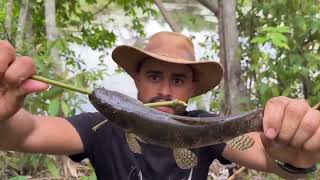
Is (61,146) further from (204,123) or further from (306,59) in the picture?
(306,59)

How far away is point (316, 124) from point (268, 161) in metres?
0.63

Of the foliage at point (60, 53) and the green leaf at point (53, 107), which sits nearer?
the green leaf at point (53, 107)

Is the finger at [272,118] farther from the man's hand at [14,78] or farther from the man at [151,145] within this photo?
the man's hand at [14,78]

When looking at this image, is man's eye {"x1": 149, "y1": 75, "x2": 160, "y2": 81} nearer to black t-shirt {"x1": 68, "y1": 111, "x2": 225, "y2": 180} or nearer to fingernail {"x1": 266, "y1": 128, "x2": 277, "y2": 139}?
black t-shirt {"x1": 68, "y1": 111, "x2": 225, "y2": 180}

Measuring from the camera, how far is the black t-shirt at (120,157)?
243cm

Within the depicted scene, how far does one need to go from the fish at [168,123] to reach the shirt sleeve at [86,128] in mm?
666

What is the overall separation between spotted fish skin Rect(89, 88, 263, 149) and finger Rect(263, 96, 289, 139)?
0.02 metres

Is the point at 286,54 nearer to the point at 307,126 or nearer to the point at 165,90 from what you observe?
the point at 165,90

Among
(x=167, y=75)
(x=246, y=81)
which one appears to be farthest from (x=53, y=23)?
(x=167, y=75)

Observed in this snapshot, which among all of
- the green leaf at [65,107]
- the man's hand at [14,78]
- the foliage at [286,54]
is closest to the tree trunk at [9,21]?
the green leaf at [65,107]

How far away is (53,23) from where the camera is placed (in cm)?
502

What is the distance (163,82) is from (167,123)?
31.7 inches

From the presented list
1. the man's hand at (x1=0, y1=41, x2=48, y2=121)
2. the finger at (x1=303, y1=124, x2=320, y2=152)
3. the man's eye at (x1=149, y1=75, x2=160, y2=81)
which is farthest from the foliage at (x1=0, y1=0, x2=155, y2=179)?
the finger at (x1=303, y1=124, x2=320, y2=152)

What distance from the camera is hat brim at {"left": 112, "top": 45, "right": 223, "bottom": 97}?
2.60 m
